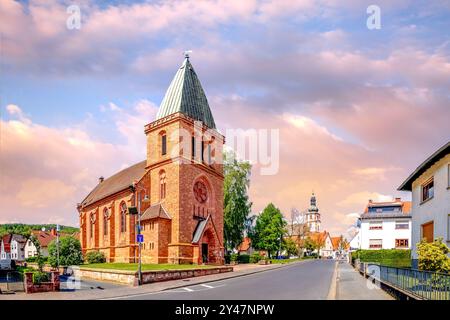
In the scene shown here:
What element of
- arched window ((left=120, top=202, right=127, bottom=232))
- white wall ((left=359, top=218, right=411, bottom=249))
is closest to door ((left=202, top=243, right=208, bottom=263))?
arched window ((left=120, top=202, right=127, bottom=232))

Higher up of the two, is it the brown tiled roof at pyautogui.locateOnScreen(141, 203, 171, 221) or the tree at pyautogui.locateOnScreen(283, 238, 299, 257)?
the brown tiled roof at pyautogui.locateOnScreen(141, 203, 171, 221)

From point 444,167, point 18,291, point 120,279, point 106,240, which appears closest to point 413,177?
point 444,167

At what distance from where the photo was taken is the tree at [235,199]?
66375 millimetres

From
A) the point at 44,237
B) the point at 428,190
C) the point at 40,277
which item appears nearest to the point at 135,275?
the point at 40,277

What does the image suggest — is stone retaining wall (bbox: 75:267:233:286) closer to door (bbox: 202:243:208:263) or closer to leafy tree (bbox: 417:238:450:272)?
door (bbox: 202:243:208:263)

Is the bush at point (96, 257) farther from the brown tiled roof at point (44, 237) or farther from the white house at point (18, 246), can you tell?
the white house at point (18, 246)

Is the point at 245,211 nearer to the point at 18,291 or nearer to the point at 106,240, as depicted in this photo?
the point at 106,240

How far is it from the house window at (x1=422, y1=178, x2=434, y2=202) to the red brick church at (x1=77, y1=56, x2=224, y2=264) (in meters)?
24.0

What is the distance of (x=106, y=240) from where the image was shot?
5456 centimetres

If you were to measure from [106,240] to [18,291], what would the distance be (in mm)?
33498

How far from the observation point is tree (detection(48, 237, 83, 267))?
141 feet

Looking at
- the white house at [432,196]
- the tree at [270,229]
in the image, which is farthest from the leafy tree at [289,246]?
the white house at [432,196]

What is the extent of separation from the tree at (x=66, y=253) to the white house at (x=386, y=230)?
124 feet
